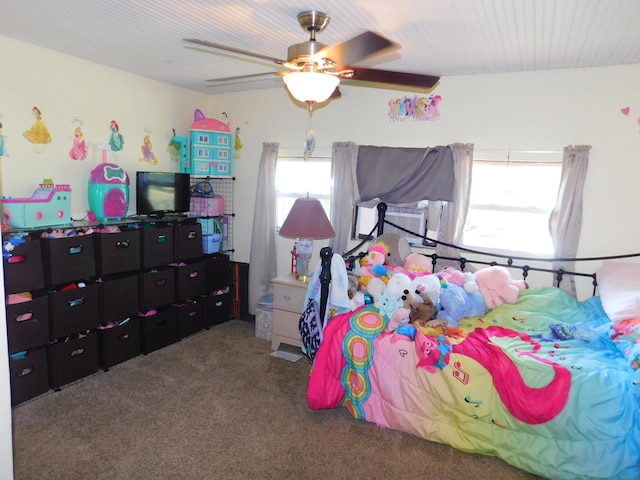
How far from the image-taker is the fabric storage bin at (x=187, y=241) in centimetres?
368

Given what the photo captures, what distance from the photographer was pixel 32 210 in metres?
2.76

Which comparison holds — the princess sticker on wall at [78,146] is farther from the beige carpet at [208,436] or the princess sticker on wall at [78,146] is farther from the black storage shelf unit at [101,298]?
the beige carpet at [208,436]

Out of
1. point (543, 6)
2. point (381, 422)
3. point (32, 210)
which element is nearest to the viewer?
point (543, 6)

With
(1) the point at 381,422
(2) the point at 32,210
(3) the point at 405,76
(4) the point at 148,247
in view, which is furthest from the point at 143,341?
(3) the point at 405,76

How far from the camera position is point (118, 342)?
10.6 feet

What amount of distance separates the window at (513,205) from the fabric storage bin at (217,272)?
2251 millimetres

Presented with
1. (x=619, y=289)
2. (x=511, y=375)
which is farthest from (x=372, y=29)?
(x=619, y=289)

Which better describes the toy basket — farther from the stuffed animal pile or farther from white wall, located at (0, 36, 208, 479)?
the stuffed animal pile

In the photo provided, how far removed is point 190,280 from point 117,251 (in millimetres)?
759

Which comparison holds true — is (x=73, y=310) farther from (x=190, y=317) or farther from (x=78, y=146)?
(x=78, y=146)

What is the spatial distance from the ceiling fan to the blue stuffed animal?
136 cm

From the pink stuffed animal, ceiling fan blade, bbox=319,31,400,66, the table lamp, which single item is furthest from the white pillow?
ceiling fan blade, bbox=319,31,400,66

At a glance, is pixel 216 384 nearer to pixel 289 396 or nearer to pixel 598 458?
pixel 289 396

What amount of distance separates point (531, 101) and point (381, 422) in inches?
99.3
